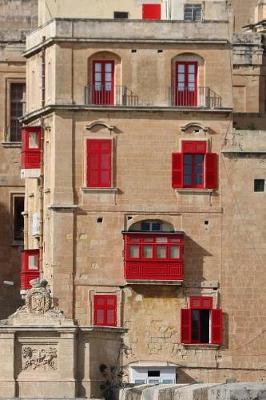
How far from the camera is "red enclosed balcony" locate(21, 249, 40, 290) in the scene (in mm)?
86000

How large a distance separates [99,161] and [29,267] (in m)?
5.68

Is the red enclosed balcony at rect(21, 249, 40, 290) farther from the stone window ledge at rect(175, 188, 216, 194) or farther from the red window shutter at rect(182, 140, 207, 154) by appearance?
the red window shutter at rect(182, 140, 207, 154)

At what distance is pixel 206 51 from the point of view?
83.9 metres

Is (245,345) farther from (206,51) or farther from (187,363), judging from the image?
(206,51)

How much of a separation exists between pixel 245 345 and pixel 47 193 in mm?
9392

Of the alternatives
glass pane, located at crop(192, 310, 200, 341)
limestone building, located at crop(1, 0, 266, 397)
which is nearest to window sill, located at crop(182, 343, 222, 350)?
limestone building, located at crop(1, 0, 266, 397)

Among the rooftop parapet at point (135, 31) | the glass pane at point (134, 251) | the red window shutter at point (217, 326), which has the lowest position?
the red window shutter at point (217, 326)

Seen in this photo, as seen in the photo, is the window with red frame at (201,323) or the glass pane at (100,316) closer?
the glass pane at (100,316)

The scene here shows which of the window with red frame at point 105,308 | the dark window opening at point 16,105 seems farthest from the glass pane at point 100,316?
the dark window opening at point 16,105

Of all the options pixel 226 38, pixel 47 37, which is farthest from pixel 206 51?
pixel 47 37

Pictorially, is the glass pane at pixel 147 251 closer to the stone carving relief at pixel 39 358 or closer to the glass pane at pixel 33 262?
the glass pane at pixel 33 262

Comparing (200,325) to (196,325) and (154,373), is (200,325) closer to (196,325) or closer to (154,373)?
(196,325)

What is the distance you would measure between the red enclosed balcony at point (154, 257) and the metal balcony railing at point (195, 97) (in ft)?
16.3

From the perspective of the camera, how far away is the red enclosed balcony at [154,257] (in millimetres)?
82875
